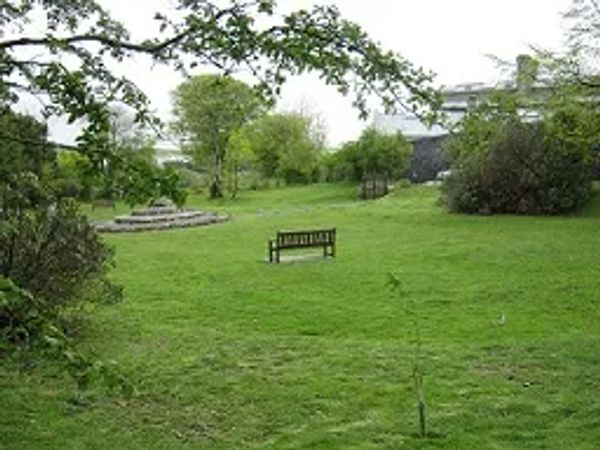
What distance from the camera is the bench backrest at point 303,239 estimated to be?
17984 mm

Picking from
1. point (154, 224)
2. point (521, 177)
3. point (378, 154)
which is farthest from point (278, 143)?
point (521, 177)

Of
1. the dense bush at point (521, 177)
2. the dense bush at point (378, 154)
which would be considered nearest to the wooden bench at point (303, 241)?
the dense bush at point (521, 177)

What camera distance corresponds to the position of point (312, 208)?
35406mm

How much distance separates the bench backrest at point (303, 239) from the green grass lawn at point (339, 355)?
2.38ft

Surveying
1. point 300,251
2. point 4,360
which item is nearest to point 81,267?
point 4,360

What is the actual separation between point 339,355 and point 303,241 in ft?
33.9

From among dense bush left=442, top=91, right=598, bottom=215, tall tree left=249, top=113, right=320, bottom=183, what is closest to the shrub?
dense bush left=442, top=91, right=598, bottom=215

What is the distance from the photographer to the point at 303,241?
1816cm

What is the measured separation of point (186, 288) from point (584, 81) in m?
9.62

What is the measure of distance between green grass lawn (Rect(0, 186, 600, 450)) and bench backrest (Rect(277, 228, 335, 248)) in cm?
73

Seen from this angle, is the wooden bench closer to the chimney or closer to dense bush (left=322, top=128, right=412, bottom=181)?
the chimney

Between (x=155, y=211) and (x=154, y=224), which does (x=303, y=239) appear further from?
(x=155, y=211)

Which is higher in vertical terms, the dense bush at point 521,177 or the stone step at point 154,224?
the dense bush at point 521,177

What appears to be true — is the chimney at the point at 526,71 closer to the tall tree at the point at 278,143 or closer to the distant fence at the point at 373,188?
the distant fence at the point at 373,188
